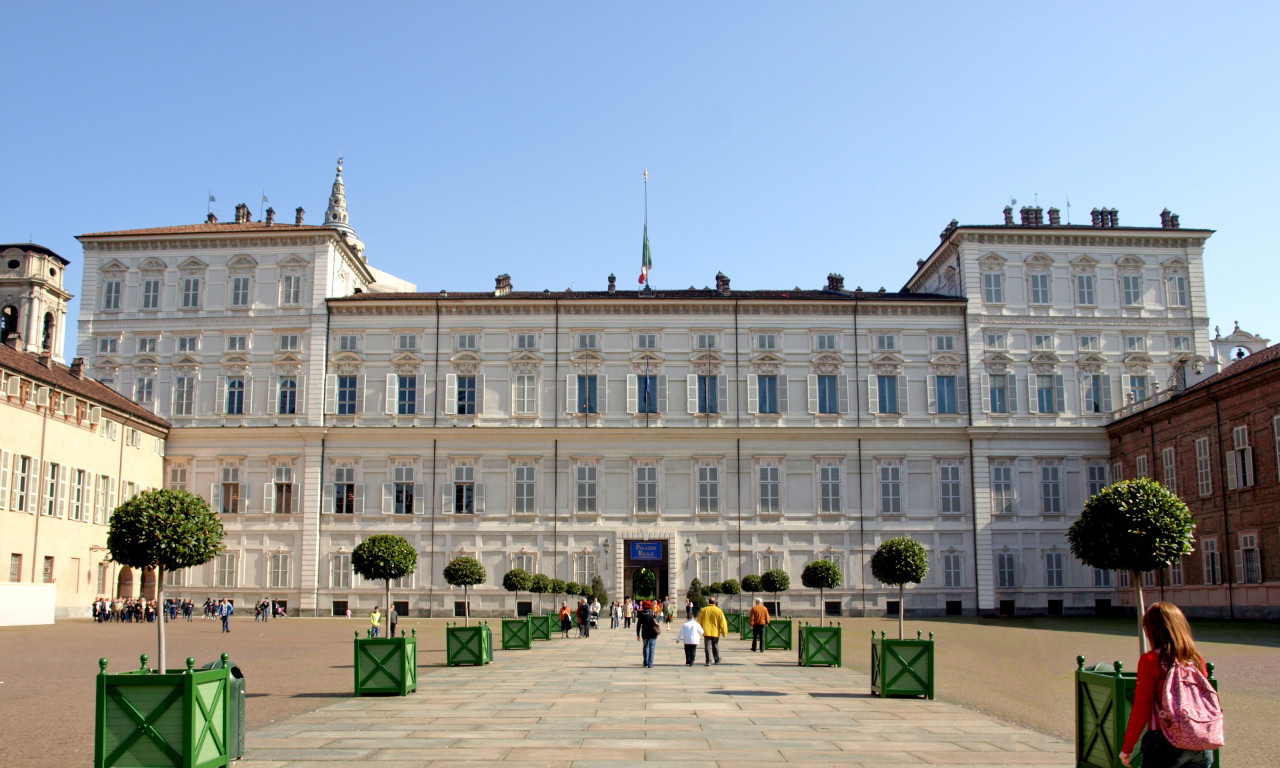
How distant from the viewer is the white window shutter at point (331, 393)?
56.1 m

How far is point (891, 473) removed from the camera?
55.9m

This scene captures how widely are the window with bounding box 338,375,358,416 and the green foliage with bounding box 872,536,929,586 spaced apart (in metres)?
33.9

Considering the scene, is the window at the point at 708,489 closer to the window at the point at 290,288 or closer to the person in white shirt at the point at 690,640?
the window at the point at 290,288

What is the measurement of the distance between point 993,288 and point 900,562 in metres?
31.5

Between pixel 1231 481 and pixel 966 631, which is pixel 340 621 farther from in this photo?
pixel 1231 481

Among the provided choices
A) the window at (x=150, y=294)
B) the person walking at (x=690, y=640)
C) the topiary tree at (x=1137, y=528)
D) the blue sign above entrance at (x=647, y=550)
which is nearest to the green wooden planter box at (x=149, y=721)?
the topiary tree at (x=1137, y=528)

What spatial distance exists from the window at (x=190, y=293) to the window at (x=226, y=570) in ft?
43.9

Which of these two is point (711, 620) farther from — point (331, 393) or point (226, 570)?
point (226, 570)

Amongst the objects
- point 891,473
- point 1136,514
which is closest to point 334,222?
point 891,473

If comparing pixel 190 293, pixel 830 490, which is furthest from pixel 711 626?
pixel 190 293

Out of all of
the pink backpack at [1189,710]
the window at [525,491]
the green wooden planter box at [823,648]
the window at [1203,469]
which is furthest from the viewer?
the window at [525,491]

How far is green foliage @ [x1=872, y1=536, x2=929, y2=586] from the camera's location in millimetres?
29859

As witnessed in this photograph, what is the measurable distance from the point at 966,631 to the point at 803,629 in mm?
17260

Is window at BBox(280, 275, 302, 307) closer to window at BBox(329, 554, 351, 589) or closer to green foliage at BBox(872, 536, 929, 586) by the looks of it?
window at BBox(329, 554, 351, 589)
